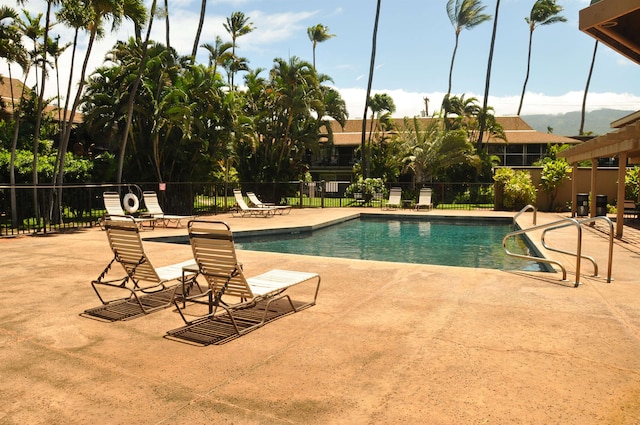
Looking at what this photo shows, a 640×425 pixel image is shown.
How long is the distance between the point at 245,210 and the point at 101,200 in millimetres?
5639

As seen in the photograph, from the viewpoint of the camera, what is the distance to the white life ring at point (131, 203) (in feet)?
50.4

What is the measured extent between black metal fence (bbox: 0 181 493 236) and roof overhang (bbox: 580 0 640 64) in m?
11.7

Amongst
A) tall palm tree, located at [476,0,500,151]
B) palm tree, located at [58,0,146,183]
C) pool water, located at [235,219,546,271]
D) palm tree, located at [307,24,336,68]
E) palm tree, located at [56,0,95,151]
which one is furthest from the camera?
palm tree, located at [307,24,336,68]

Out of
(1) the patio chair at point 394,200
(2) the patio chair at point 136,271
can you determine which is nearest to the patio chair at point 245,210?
(1) the patio chair at point 394,200

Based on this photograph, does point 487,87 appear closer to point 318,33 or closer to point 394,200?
point 394,200

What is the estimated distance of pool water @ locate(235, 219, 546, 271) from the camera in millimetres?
11633

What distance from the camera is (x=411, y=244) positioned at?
46.4ft

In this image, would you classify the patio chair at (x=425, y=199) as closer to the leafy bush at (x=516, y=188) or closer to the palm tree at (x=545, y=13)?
the leafy bush at (x=516, y=188)

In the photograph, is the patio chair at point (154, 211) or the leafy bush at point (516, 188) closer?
the patio chair at point (154, 211)

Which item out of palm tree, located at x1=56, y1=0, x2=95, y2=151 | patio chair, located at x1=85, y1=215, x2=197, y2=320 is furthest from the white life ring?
patio chair, located at x1=85, y1=215, x2=197, y2=320

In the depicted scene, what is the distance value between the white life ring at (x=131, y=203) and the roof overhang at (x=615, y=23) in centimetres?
1275

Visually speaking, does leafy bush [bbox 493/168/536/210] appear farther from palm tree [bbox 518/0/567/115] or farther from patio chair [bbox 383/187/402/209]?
palm tree [bbox 518/0/567/115]

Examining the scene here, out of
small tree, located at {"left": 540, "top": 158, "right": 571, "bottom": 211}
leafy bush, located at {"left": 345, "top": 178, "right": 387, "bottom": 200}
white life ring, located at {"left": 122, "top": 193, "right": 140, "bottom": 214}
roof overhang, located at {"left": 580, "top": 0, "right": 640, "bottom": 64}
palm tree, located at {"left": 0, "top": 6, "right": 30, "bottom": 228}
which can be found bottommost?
white life ring, located at {"left": 122, "top": 193, "right": 140, "bottom": 214}

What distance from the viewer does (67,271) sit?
25.6ft
